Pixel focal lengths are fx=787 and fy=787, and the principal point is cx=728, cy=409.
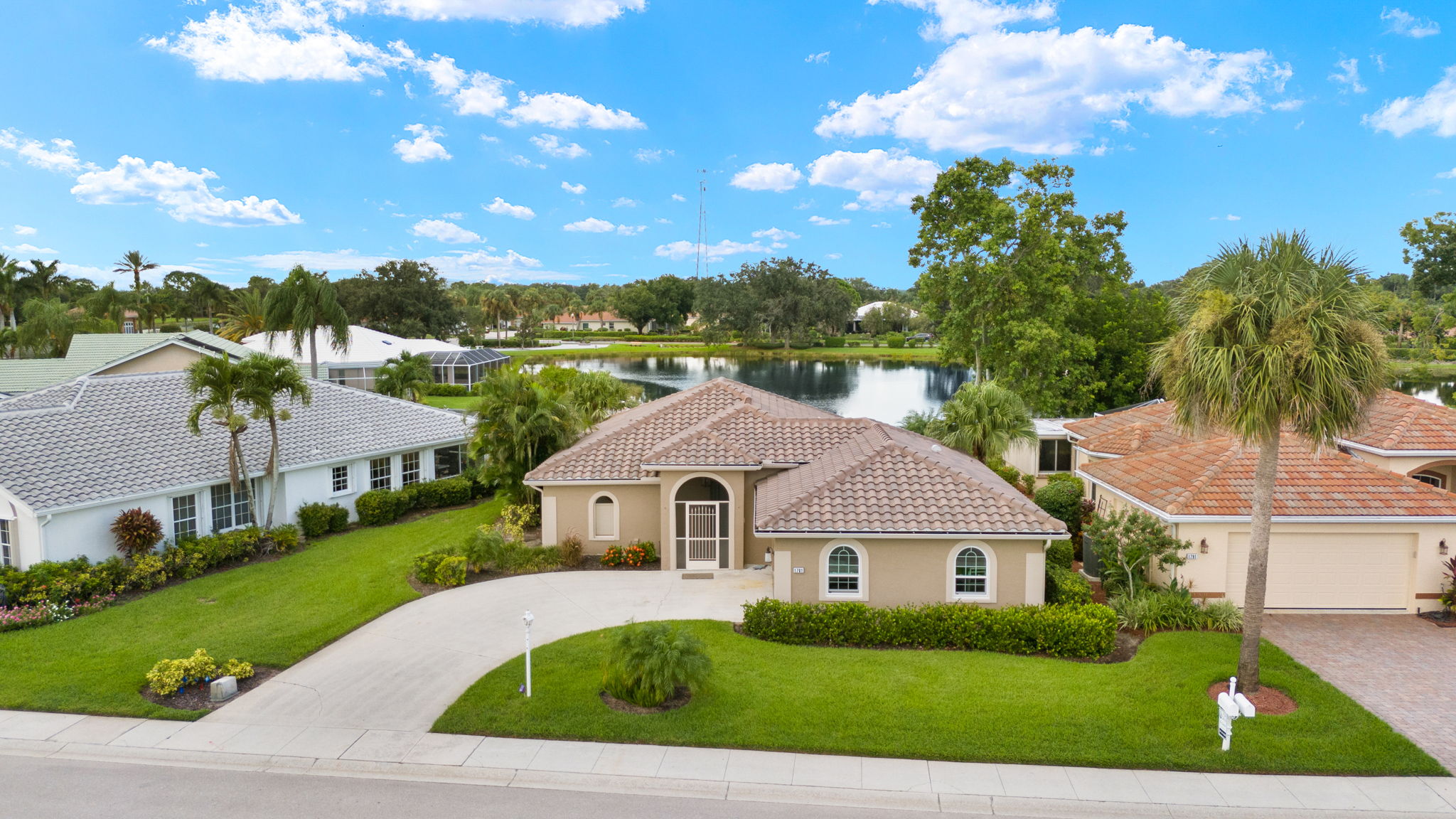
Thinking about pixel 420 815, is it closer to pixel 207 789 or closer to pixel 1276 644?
pixel 207 789

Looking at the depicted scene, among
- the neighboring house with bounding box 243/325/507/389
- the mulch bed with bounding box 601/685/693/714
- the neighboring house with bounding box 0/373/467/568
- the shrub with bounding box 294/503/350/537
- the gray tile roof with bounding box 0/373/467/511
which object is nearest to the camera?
the mulch bed with bounding box 601/685/693/714

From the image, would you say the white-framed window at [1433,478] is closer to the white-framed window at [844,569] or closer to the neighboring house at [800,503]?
the neighboring house at [800,503]

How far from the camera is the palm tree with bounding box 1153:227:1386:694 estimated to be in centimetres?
1037

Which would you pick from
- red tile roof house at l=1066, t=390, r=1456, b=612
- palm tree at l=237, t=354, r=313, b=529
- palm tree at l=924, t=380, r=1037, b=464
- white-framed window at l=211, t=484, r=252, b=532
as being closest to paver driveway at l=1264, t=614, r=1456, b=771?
red tile roof house at l=1066, t=390, r=1456, b=612

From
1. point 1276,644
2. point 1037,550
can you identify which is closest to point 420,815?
point 1037,550

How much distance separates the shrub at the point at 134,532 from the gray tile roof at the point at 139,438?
1.59ft

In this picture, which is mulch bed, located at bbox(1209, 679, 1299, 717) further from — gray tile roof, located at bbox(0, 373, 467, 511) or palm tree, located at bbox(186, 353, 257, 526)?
gray tile roof, located at bbox(0, 373, 467, 511)

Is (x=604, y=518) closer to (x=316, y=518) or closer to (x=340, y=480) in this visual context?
(x=316, y=518)

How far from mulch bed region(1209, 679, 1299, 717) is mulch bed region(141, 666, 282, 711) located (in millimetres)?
14586

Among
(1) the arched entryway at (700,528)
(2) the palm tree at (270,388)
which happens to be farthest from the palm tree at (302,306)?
(1) the arched entryway at (700,528)

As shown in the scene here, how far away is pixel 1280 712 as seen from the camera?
11.2m

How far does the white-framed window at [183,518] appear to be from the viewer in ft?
60.8

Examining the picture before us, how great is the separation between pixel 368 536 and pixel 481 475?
336 cm

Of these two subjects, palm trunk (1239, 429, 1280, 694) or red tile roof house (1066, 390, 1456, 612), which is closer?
palm trunk (1239, 429, 1280, 694)
